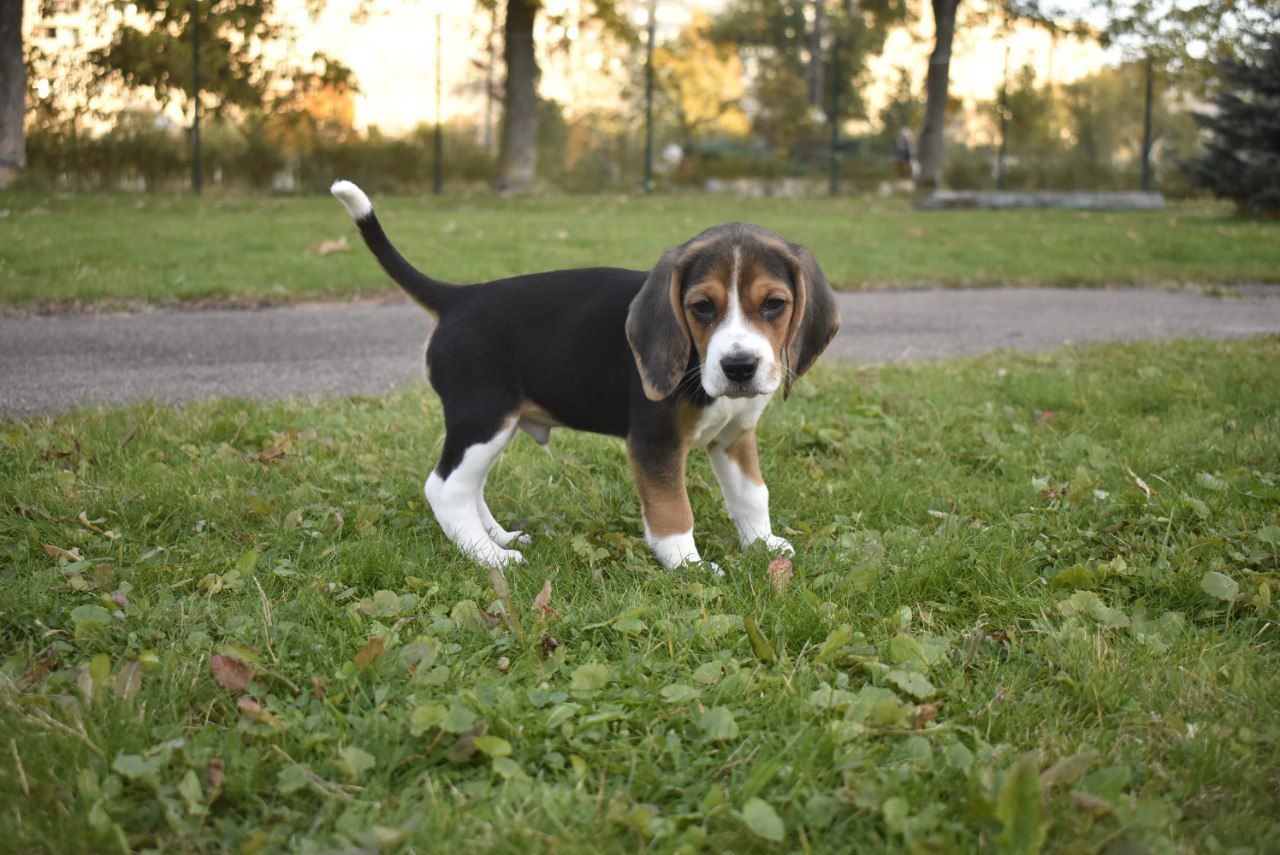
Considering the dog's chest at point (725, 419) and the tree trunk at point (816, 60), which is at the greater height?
the tree trunk at point (816, 60)

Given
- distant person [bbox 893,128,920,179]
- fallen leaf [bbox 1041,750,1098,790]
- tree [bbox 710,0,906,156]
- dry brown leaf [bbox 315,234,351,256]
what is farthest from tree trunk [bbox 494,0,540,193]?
tree [bbox 710,0,906,156]

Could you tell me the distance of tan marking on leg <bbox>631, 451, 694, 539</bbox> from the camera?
3.71 meters

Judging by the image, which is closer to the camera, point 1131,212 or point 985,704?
point 985,704

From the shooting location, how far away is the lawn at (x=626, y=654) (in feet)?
7.54

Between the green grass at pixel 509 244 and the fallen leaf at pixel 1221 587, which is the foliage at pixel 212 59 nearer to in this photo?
the green grass at pixel 509 244

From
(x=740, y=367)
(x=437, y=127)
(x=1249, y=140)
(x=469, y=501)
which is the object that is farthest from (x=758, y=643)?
(x=437, y=127)

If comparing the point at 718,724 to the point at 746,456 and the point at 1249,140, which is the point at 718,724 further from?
the point at 1249,140

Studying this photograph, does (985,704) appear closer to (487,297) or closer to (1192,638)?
(1192,638)

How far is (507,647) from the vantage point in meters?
3.08

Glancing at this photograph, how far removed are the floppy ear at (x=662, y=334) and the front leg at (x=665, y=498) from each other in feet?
0.84

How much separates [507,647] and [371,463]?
2033 millimetres

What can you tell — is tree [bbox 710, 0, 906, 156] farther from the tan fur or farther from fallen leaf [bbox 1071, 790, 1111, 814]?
fallen leaf [bbox 1071, 790, 1111, 814]

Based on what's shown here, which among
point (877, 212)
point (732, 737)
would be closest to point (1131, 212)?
point (877, 212)

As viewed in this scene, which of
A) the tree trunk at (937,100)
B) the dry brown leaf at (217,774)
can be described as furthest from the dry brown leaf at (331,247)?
the tree trunk at (937,100)
